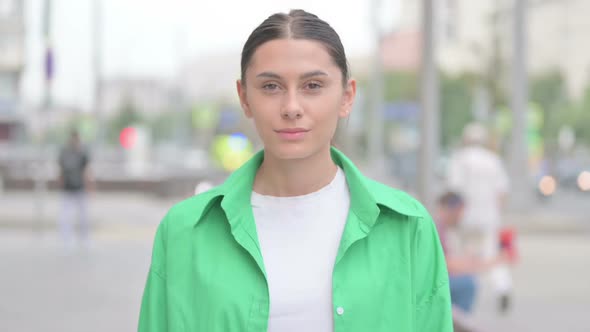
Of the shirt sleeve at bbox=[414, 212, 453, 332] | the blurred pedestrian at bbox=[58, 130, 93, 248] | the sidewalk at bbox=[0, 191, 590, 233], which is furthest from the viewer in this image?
the sidewalk at bbox=[0, 191, 590, 233]

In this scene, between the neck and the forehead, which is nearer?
the forehead

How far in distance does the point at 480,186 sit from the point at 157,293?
839 cm

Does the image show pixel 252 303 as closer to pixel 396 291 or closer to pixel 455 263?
pixel 396 291

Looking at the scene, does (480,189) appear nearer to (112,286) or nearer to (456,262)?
(456,262)

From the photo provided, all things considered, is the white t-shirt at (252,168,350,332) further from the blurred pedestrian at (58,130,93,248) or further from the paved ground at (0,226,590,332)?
the blurred pedestrian at (58,130,93,248)

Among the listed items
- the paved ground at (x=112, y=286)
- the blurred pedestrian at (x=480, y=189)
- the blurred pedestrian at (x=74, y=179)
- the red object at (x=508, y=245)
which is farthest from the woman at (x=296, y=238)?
the blurred pedestrian at (x=74, y=179)

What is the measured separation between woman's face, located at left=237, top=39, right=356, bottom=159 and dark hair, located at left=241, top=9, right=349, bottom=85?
1 cm

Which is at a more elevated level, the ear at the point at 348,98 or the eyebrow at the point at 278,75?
the eyebrow at the point at 278,75

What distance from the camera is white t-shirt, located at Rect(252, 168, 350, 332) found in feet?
6.98

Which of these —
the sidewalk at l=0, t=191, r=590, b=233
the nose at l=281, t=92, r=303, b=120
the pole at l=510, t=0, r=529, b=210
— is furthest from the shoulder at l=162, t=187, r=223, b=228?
the pole at l=510, t=0, r=529, b=210

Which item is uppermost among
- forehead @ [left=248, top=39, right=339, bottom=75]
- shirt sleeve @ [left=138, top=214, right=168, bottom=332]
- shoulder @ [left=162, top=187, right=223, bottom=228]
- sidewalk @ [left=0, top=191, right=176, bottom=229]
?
forehead @ [left=248, top=39, right=339, bottom=75]

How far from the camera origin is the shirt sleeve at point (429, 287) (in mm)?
2201

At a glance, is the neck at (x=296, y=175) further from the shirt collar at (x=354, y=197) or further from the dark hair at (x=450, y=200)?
the dark hair at (x=450, y=200)

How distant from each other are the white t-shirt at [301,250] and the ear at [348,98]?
15 cm
